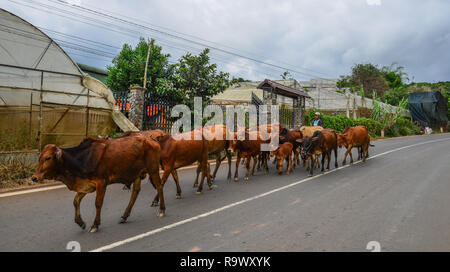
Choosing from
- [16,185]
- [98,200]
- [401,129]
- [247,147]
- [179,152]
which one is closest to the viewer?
[98,200]

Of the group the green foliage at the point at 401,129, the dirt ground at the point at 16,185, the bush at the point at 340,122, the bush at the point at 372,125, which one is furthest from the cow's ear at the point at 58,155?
the green foliage at the point at 401,129

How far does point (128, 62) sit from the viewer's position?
72.5 ft

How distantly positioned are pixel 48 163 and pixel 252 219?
3.29 meters

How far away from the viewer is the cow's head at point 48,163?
4277 millimetres

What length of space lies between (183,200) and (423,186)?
6219mm

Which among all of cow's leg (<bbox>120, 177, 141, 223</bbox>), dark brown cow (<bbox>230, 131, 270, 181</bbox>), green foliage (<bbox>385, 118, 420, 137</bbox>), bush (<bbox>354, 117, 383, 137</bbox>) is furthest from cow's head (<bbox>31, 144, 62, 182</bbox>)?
green foliage (<bbox>385, 118, 420, 137</bbox>)

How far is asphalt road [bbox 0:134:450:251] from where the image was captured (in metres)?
4.15

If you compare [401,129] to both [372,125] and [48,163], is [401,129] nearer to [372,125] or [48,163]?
[372,125]

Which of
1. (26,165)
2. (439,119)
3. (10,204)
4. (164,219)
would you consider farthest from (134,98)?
(439,119)

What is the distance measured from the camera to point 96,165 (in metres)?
4.60

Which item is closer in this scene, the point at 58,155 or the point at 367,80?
the point at 58,155

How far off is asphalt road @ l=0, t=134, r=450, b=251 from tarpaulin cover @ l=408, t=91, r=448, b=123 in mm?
43901

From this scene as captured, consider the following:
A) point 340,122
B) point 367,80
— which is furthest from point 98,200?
point 367,80
